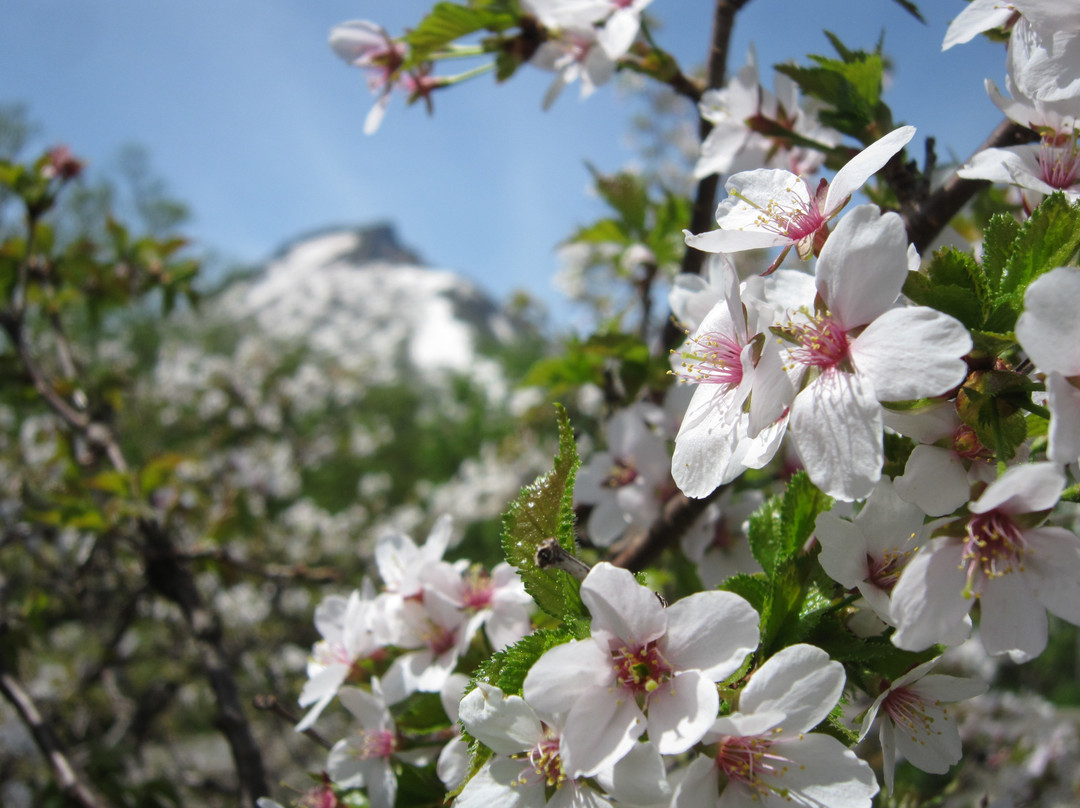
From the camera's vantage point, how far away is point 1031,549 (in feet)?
1.85

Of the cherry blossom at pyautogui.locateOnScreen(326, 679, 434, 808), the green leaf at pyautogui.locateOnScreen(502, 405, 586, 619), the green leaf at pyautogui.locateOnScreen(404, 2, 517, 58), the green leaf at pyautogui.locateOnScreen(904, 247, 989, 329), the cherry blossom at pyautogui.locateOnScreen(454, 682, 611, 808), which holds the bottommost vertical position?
the cherry blossom at pyautogui.locateOnScreen(326, 679, 434, 808)

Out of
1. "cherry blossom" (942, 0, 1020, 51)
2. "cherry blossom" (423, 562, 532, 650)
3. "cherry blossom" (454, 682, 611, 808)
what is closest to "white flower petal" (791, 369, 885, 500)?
"cherry blossom" (454, 682, 611, 808)

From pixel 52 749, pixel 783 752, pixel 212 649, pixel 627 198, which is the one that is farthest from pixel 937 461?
pixel 52 749

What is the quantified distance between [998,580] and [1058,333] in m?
0.22

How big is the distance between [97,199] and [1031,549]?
66.4 feet

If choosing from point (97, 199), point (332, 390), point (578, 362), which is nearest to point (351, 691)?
point (578, 362)

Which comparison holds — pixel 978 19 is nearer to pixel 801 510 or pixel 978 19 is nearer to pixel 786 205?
pixel 786 205

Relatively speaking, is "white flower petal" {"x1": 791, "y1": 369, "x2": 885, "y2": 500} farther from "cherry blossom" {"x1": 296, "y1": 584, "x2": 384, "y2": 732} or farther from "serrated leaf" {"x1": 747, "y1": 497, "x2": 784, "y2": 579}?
"cherry blossom" {"x1": 296, "y1": 584, "x2": 384, "y2": 732}

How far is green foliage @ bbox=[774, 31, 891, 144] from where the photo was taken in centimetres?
91

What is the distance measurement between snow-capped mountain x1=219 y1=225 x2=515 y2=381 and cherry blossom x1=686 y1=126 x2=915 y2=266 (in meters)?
27.6

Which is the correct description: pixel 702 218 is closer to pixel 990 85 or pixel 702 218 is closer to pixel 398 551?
pixel 990 85

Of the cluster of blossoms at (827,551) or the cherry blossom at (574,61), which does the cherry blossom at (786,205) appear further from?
the cherry blossom at (574,61)

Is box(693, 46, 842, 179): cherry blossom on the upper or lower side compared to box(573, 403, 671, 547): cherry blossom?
upper

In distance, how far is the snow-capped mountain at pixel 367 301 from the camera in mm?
34606
